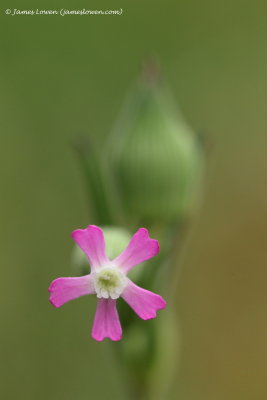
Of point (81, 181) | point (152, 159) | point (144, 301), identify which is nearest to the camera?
point (144, 301)

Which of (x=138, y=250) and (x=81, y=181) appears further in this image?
(x=81, y=181)

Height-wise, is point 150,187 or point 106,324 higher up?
point 150,187

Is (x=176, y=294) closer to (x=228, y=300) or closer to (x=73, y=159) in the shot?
(x=228, y=300)

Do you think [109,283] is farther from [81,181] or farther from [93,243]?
[81,181]

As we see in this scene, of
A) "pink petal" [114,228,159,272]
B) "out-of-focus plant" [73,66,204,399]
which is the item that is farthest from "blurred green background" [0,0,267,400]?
"pink petal" [114,228,159,272]

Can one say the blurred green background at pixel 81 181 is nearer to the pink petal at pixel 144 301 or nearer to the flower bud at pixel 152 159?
the flower bud at pixel 152 159

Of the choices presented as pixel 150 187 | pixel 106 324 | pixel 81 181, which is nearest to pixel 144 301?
pixel 106 324

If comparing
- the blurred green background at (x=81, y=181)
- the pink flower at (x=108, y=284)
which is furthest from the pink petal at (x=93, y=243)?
the blurred green background at (x=81, y=181)

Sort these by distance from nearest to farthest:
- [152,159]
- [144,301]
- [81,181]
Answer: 1. [144,301]
2. [152,159]
3. [81,181]
